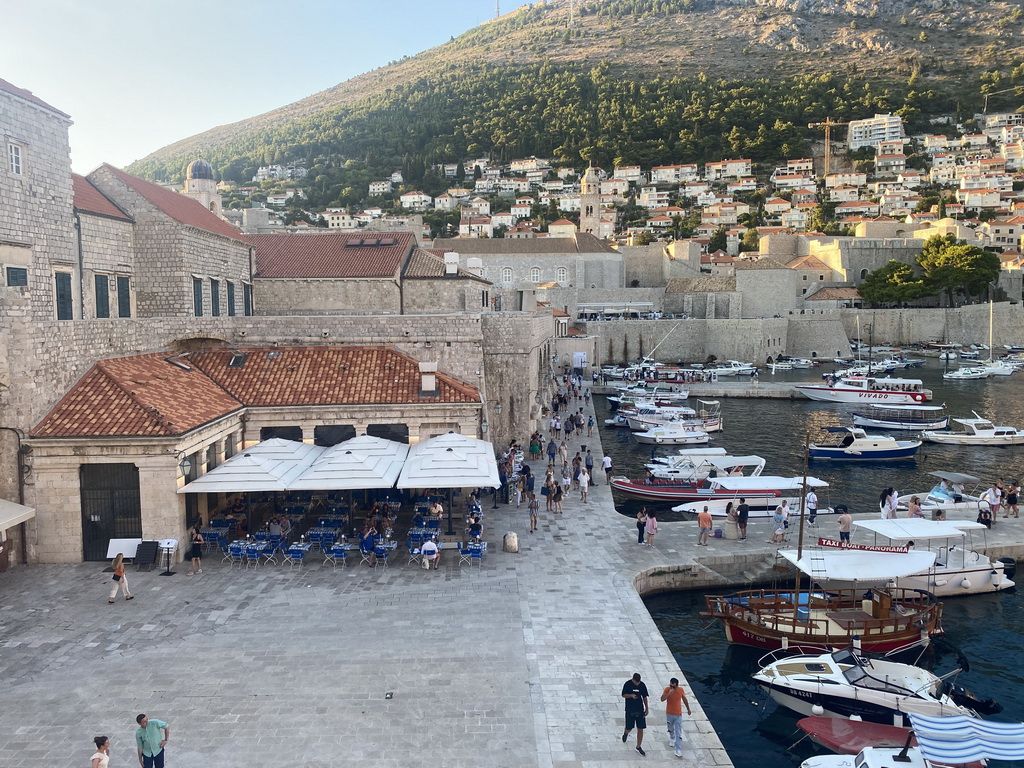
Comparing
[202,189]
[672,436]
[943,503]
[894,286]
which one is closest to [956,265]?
[894,286]

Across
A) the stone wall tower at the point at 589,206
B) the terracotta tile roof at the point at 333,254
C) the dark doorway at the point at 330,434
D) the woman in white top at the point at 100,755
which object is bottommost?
the woman in white top at the point at 100,755

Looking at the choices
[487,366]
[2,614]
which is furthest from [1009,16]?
[2,614]

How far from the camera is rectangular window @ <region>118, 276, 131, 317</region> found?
73.9ft

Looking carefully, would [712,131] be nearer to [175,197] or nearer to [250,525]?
[175,197]

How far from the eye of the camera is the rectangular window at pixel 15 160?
53.6 feet

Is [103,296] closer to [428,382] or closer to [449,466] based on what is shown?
[428,382]

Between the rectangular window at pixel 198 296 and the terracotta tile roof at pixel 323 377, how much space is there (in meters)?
4.47

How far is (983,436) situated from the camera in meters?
34.0

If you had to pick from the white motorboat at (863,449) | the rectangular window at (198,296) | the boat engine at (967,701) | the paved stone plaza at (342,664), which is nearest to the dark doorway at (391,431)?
the paved stone plaza at (342,664)

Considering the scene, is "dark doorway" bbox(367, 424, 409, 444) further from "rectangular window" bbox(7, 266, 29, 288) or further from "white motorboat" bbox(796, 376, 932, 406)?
"white motorboat" bbox(796, 376, 932, 406)

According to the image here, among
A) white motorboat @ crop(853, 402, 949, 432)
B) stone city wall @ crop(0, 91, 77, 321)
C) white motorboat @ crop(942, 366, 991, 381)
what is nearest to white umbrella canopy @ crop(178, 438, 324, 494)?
stone city wall @ crop(0, 91, 77, 321)

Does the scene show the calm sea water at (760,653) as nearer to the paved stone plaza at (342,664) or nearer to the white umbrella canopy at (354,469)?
the paved stone plaza at (342,664)

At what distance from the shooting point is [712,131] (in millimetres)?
160000

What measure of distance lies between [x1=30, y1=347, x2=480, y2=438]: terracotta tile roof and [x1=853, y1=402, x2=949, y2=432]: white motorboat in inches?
1072
